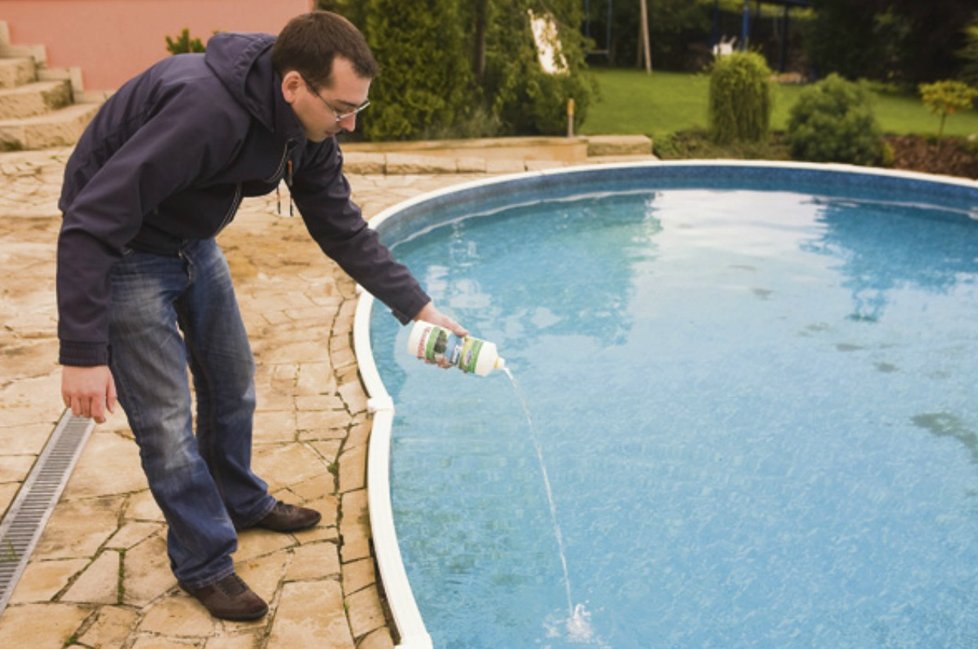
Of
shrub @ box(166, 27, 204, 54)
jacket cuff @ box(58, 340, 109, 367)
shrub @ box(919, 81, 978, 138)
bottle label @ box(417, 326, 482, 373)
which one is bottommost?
bottle label @ box(417, 326, 482, 373)

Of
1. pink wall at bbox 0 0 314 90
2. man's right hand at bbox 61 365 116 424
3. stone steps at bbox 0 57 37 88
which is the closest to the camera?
man's right hand at bbox 61 365 116 424

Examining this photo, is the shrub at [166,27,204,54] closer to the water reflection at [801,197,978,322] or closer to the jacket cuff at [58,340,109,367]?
the water reflection at [801,197,978,322]

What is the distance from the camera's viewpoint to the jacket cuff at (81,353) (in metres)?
2.85

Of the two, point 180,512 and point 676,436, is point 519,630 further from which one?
point 676,436

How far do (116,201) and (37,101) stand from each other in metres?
10.7

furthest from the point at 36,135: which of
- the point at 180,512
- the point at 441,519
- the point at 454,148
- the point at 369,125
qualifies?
the point at 180,512

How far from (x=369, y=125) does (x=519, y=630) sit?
32.2 feet

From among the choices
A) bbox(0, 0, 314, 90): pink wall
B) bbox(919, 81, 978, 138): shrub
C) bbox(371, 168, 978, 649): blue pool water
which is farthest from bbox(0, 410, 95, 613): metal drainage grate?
bbox(919, 81, 978, 138): shrub

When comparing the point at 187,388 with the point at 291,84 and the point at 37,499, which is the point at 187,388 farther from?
the point at 37,499

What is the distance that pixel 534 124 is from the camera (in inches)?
572

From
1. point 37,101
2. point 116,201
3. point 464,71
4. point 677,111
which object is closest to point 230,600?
point 116,201

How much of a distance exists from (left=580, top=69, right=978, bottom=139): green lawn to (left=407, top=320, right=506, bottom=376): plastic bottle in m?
11.4

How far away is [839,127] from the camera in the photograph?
1361cm

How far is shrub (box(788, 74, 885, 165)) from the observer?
44.7 feet
